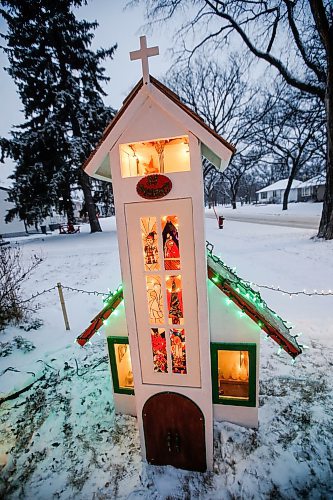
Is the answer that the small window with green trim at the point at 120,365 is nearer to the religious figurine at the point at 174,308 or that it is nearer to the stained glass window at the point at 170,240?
the religious figurine at the point at 174,308

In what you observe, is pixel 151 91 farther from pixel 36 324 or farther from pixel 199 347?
pixel 36 324

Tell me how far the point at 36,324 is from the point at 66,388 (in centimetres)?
282

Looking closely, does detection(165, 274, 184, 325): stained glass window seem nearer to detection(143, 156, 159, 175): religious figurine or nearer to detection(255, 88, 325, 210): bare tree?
detection(143, 156, 159, 175): religious figurine

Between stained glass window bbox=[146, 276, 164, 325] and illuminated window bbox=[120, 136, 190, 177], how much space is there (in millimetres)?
1437

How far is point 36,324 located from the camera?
7125 millimetres

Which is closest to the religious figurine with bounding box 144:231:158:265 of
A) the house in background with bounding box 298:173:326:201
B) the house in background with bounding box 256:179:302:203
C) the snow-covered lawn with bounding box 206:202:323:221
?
the snow-covered lawn with bounding box 206:202:323:221

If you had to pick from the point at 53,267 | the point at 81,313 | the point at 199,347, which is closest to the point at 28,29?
the point at 53,267

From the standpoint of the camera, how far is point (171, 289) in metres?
2.90

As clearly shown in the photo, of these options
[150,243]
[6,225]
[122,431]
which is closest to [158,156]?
[150,243]

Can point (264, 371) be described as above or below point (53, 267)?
below

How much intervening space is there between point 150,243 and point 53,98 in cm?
2108

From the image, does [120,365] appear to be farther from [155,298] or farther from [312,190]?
[312,190]

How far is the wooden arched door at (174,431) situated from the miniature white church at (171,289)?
14 millimetres

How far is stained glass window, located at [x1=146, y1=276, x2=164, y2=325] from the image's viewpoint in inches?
117
